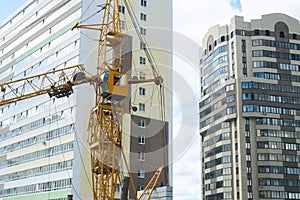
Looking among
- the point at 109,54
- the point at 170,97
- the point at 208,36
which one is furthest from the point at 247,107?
the point at 109,54

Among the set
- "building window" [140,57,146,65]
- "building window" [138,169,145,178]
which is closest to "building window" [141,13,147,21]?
"building window" [140,57,146,65]

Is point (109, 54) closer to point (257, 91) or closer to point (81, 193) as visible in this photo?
point (81, 193)

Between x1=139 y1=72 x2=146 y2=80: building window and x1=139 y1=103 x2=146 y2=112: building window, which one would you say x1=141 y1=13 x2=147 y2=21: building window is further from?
x1=139 y1=72 x2=146 y2=80: building window

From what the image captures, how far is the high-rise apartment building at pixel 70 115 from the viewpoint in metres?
47.5

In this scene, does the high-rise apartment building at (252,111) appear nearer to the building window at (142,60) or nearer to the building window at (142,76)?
the building window at (142,60)

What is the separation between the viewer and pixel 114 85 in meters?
27.6

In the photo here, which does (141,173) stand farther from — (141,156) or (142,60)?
(142,60)

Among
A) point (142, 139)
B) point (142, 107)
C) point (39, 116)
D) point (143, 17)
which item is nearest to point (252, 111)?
point (143, 17)

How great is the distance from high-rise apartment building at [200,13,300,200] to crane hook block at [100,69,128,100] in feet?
174

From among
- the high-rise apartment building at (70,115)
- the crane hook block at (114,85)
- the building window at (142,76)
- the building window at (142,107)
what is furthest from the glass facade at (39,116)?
the crane hook block at (114,85)

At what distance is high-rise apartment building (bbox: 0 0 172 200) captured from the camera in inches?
1871

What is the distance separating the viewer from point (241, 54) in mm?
85438

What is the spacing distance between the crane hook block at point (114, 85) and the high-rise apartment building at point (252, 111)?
5292 cm

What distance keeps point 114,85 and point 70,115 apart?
73.0 feet
